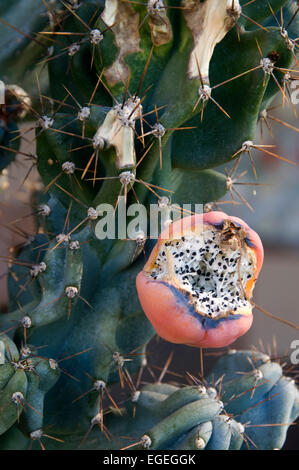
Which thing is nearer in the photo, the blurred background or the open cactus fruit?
the open cactus fruit

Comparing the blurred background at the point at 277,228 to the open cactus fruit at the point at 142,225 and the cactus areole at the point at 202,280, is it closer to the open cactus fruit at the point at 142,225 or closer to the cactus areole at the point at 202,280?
the open cactus fruit at the point at 142,225

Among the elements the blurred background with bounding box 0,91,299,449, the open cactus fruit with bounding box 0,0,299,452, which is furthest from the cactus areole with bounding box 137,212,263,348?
the blurred background with bounding box 0,91,299,449

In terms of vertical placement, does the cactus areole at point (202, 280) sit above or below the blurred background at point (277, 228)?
above

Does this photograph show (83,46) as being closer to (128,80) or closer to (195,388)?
(128,80)

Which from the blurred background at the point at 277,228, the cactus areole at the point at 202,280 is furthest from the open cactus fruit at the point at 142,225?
the blurred background at the point at 277,228

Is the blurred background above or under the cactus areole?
under

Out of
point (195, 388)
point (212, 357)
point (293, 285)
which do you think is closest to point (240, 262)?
point (195, 388)

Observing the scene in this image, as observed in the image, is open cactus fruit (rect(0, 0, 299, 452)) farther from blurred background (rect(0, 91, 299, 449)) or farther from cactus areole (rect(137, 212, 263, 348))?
blurred background (rect(0, 91, 299, 449))
